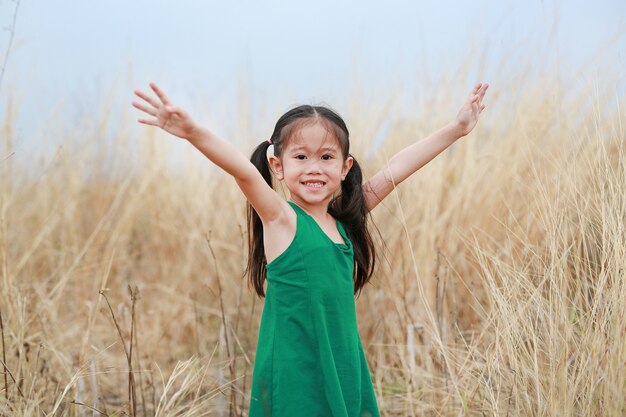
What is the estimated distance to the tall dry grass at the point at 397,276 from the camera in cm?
182

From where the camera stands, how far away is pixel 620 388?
61.9 inches

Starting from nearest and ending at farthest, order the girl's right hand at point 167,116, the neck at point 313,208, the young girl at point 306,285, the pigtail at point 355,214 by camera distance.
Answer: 1. the girl's right hand at point 167,116
2. the young girl at point 306,285
3. the neck at point 313,208
4. the pigtail at point 355,214

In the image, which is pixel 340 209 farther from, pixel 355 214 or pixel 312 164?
pixel 312 164

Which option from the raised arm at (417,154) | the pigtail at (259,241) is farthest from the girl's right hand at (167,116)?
the raised arm at (417,154)

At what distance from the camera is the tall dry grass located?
5.97ft

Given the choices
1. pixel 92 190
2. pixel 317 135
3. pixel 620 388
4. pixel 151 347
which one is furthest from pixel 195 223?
pixel 620 388

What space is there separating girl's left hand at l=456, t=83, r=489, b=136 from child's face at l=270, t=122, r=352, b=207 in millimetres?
369

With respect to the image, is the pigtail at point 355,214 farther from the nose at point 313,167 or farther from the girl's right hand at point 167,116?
the girl's right hand at point 167,116

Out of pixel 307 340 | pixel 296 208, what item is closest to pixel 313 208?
pixel 296 208

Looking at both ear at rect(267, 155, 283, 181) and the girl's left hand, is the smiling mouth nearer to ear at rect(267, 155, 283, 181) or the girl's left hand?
ear at rect(267, 155, 283, 181)

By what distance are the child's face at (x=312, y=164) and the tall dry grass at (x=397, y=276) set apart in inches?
10.6

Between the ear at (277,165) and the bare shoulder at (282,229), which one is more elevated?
the ear at (277,165)

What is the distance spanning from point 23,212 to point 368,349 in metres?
2.27

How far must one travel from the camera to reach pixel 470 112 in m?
1.93
